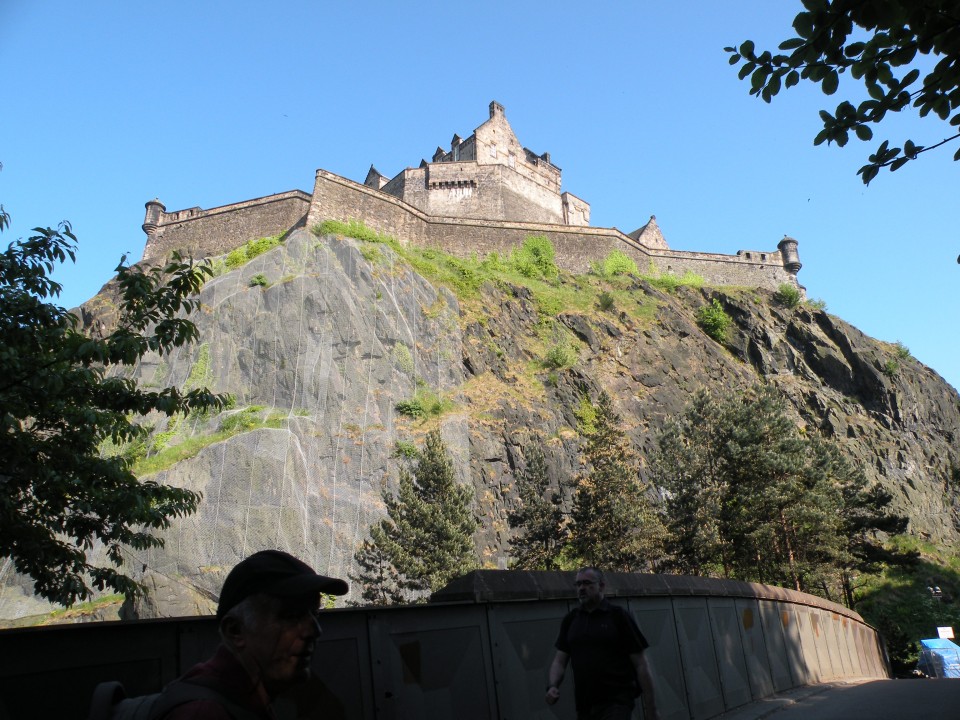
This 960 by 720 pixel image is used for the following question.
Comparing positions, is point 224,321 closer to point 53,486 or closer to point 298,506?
point 298,506

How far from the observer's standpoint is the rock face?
2942 cm

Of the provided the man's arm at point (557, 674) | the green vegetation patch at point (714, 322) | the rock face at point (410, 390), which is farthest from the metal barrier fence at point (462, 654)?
the green vegetation patch at point (714, 322)

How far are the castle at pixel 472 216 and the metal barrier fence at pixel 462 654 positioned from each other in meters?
37.4

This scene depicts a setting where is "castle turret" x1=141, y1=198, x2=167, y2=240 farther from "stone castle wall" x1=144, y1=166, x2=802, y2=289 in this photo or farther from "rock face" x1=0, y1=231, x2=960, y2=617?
"rock face" x1=0, y1=231, x2=960, y2=617

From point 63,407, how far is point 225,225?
41.7 metres

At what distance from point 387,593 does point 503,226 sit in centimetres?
3110

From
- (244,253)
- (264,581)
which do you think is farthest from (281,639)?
(244,253)

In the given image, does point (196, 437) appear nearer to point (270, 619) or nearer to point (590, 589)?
point (590, 589)

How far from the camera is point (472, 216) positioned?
54.3m

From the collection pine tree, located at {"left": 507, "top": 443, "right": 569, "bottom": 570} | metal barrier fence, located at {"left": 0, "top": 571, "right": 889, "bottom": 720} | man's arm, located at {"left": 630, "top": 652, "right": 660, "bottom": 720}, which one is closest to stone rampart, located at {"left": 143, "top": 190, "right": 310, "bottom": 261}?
pine tree, located at {"left": 507, "top": 443, "right": 569, "bottom": 570}

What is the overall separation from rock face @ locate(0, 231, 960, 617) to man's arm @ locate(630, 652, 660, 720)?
21.4m

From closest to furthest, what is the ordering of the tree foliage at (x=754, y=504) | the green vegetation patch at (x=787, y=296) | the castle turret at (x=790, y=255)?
1. the tree foliage at (x=754, y=504)
2. the green vegetation patch at (x=787, y=296)
3. the castle turret at (x=790, y=255)

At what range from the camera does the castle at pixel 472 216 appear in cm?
4697

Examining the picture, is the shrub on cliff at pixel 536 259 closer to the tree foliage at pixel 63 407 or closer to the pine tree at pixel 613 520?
the pine tree at pixel 613 520
